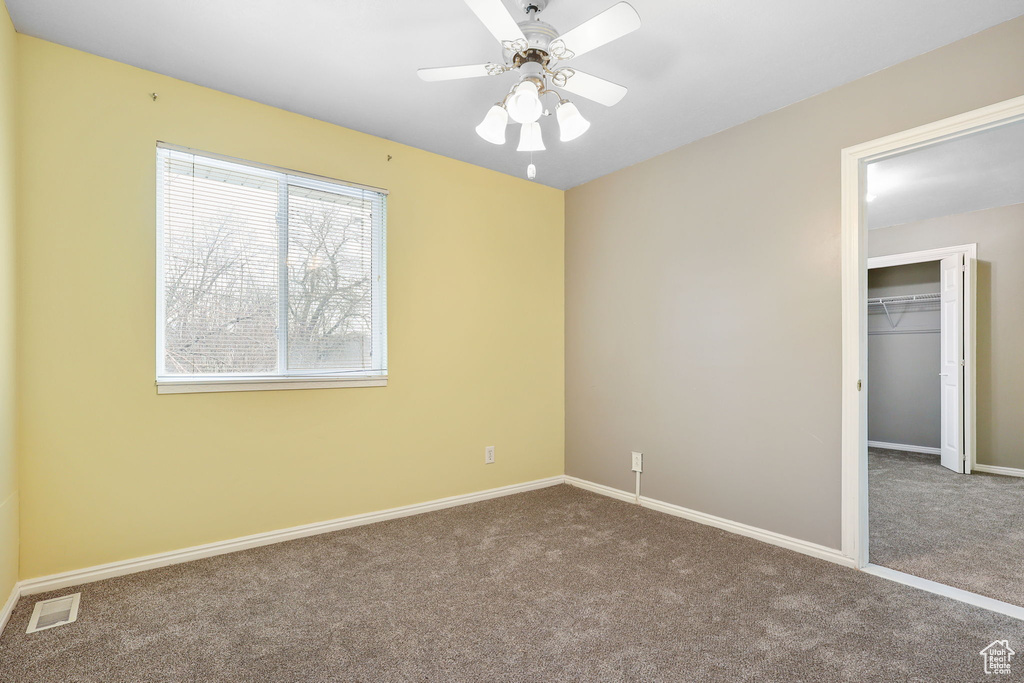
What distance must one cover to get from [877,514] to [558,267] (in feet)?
9.29

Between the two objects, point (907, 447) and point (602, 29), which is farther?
point (907, 447)

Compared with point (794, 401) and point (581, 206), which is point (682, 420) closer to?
point (794, 401)

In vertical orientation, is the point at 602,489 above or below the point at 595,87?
below

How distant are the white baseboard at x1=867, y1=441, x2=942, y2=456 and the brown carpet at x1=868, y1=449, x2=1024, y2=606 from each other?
0.84m

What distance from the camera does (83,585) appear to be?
7.57 ft

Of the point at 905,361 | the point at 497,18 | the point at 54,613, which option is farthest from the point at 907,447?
the point at 54,613

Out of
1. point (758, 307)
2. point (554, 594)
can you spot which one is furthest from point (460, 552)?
point (758, 307)

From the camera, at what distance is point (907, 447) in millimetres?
5633

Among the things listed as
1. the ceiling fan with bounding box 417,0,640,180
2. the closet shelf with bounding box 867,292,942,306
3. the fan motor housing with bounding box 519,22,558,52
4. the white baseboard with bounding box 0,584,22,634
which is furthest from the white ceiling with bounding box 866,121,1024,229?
the white baseboard with bounding box 0,584,22,634

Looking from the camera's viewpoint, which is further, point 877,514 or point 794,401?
point 877,514

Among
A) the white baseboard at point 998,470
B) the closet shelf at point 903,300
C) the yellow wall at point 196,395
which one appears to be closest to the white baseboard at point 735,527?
the yellow wall at point 196,395

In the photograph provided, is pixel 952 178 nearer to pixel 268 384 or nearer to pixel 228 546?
pixel 268 384

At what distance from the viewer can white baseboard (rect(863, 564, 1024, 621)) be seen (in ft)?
6.86

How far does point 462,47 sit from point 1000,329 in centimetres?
551
